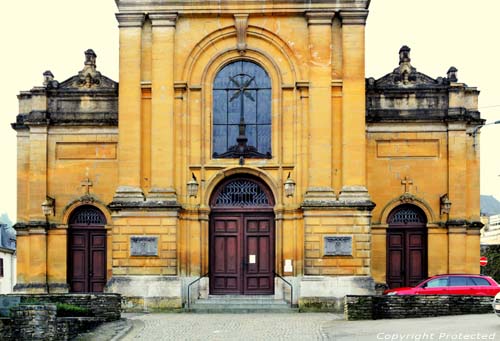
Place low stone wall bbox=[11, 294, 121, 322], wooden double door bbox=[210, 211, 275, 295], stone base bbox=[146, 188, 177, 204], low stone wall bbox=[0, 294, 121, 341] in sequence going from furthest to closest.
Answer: wooden double door bbox=[210, 211, 275, 295] < stone base bbox=[146, 188, 177, 204] < low stone wall bbox=[11, 294, 121, 322] < low stone wall bbox=[0, 294, 121, 341]

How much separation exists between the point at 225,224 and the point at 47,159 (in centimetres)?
783

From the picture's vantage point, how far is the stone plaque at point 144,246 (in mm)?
31641

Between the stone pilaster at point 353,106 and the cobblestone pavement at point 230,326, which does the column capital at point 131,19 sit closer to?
the stone pilaster at point 353,106

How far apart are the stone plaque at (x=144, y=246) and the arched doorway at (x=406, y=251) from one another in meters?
9.34

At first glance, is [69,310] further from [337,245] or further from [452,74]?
[452,74]

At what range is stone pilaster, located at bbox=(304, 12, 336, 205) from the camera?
105 ft

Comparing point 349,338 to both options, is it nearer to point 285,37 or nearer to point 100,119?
point 285,37

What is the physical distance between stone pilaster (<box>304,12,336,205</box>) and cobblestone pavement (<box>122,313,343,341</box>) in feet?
15.1

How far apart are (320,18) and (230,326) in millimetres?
12113

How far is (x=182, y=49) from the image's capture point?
32812 mm

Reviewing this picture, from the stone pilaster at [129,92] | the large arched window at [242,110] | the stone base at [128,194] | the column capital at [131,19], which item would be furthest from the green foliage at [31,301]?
the column capital at [131,19]

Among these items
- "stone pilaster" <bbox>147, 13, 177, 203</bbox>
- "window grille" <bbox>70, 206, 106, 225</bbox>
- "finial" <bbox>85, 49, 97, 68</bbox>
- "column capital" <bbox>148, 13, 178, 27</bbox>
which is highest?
"column capital" <bbox>148, 13, 178, 27</bbox>

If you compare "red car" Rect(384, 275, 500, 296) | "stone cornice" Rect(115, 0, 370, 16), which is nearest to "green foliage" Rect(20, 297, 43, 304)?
"stone cornice" Rect(115, 0, 370, 16)

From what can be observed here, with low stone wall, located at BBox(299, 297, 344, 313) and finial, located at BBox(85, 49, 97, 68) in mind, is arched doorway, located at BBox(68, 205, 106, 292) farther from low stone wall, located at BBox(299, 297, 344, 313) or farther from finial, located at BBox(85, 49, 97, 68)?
low stone wall, located at BBox(299, 297, 344, 313)
